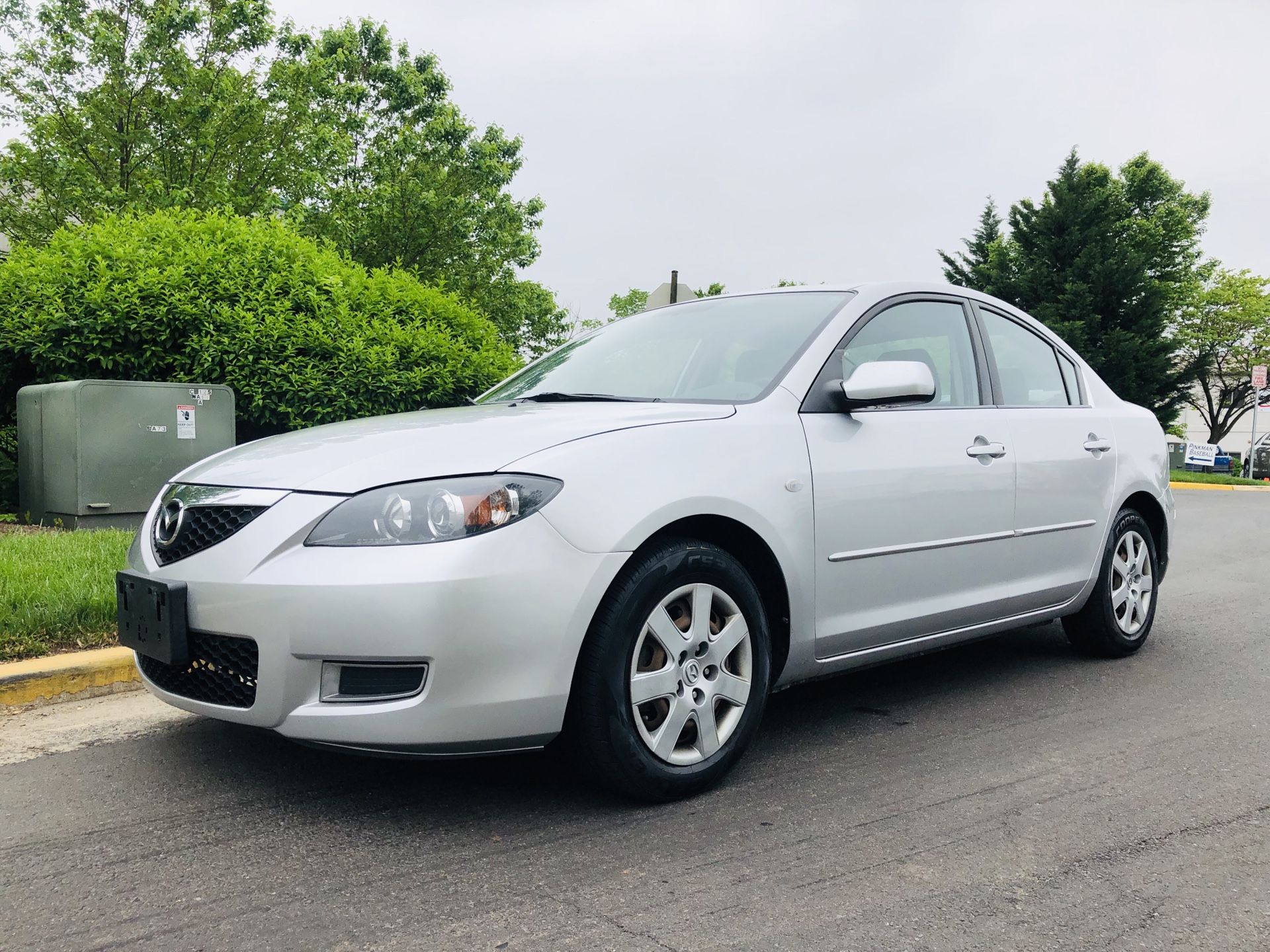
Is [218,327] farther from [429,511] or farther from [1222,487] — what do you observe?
[1222,487]

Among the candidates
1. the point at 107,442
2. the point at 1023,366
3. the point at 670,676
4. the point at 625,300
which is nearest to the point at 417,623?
the point at 670,676

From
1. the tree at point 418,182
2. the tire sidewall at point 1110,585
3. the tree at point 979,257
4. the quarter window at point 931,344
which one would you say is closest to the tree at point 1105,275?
the tree at point 979,257

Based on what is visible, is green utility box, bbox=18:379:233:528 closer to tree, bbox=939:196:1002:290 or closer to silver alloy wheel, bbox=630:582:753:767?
silver alloy wheel, bbox=630:582:753:767

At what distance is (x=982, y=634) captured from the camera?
418 centimetres

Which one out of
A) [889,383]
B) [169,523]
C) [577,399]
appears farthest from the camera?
[577,399]

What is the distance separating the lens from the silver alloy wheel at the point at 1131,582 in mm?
4895

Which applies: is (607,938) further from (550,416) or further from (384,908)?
(550,416)

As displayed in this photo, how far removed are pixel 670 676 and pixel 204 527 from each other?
132 cm

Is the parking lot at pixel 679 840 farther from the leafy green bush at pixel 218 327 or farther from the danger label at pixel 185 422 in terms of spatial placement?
the leafy green bush at pixel 218 327

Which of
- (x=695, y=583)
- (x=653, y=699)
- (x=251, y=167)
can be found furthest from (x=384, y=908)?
(x=251, y=167)

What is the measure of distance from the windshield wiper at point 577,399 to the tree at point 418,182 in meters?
17.6

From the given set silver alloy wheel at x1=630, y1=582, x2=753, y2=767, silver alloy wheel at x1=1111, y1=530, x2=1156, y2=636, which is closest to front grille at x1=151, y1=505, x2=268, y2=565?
silver alloy wheel at x1=630, y1=582, x2=753, y2=767

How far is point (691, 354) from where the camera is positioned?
393cm

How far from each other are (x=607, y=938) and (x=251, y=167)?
59.9 feet
